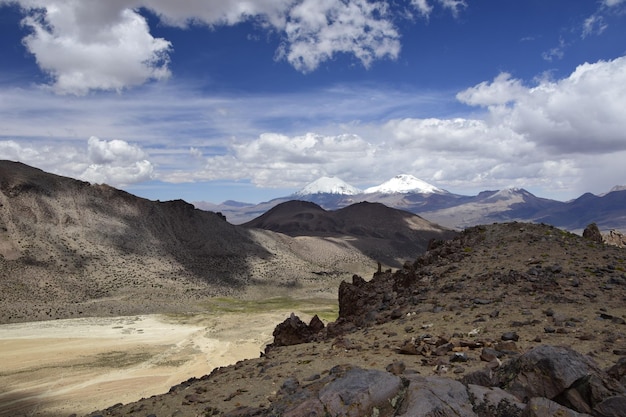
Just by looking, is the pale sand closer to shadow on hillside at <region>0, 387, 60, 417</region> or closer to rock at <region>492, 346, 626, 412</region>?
shadow on hillside at <region>0, 387, 60, 417</region>

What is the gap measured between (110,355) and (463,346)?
46.7 meters

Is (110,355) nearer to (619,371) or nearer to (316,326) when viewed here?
(316,326)

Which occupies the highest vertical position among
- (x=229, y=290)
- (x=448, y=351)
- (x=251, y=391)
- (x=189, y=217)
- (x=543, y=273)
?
(x=189, y=217)

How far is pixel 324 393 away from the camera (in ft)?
25.1

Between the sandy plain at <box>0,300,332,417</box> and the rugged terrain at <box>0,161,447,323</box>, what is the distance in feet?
54.7

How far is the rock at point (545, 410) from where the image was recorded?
6.52 m

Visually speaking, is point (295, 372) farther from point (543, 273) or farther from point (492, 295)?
point (543, 273)

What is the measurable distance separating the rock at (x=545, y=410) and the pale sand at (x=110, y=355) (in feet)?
106

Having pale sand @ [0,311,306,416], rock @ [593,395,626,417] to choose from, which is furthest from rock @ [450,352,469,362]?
pale sand @ [0,311,306,416]

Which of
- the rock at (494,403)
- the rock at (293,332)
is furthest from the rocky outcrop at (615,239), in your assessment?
the rock at (494,403)

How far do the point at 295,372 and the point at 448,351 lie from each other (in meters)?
4.48

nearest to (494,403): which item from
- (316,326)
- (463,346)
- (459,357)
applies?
(459,357)

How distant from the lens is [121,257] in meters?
108

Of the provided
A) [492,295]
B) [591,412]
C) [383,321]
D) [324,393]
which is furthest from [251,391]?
[492,295]
